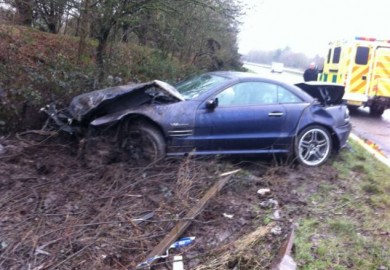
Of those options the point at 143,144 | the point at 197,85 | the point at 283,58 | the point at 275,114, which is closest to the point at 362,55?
the point at 275,114

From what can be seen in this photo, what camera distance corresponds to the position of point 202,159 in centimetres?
645

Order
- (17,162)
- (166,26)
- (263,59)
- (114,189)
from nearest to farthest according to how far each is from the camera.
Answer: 1. (114,189)
2. (17,162)
3. (166,26)
4. (263,59)

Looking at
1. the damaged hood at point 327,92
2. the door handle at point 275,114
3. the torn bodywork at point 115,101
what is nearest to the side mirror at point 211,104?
the torn bodywork at point 115,101

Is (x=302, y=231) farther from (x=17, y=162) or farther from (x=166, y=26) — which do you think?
(x=166, y=26)

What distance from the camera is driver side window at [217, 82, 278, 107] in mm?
6777

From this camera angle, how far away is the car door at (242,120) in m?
6.55

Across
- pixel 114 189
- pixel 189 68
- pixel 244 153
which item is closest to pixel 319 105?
pixel 244 153

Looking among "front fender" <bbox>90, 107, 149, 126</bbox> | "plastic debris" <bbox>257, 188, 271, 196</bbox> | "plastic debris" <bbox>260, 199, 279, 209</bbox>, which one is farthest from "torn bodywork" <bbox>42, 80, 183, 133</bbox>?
"plastic debris" <bbox>260, 199, 279, 209</bbox>

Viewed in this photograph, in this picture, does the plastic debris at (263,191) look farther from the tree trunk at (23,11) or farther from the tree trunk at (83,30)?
the tree trunk at (23,11)

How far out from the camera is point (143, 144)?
6250 millimetres

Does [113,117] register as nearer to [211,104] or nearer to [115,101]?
[115,101]

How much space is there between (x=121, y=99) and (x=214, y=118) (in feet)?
4.29

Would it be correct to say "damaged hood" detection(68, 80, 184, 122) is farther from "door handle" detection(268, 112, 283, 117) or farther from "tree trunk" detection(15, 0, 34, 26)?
"tree trunk" detection(15, 0, 34, 26)

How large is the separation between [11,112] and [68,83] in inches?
44.5
